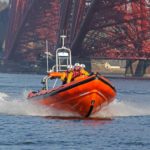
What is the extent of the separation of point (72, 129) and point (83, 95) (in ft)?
9.84

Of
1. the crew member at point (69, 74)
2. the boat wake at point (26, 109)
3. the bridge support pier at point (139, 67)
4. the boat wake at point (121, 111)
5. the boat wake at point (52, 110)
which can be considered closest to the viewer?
the crew member at point (69, 74)

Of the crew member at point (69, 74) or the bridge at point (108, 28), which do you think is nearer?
the crew member at point (69, 74)

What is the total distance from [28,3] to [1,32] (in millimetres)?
43476

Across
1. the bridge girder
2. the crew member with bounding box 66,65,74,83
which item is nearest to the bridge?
the bridge girder

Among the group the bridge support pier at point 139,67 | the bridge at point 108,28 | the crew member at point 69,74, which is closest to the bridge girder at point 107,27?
the bridge at point 108,28

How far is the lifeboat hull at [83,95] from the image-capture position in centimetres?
3766

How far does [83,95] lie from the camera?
38094 mm

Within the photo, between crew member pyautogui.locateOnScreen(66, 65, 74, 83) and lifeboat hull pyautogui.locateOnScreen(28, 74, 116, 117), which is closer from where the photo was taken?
lifeboat hull pyautogui.locateOnScreen(28, 74, 116, 117)

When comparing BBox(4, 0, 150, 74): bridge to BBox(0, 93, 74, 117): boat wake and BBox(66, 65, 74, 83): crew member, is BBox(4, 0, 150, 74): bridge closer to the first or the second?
BBox(0, 93, 74, 117): boat wake

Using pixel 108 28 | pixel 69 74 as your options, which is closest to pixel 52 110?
pixel 69 74

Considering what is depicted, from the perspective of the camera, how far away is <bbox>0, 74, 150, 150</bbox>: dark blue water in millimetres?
31359

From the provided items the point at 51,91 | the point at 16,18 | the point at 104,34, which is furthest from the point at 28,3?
the point at 51,91

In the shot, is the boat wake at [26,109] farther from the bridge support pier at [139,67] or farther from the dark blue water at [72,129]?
the bridge support pier at [139,67]

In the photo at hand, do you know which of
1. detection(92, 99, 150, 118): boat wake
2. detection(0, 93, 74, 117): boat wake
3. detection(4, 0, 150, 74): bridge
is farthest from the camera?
detection(4, 0, 150, 74): bridge
